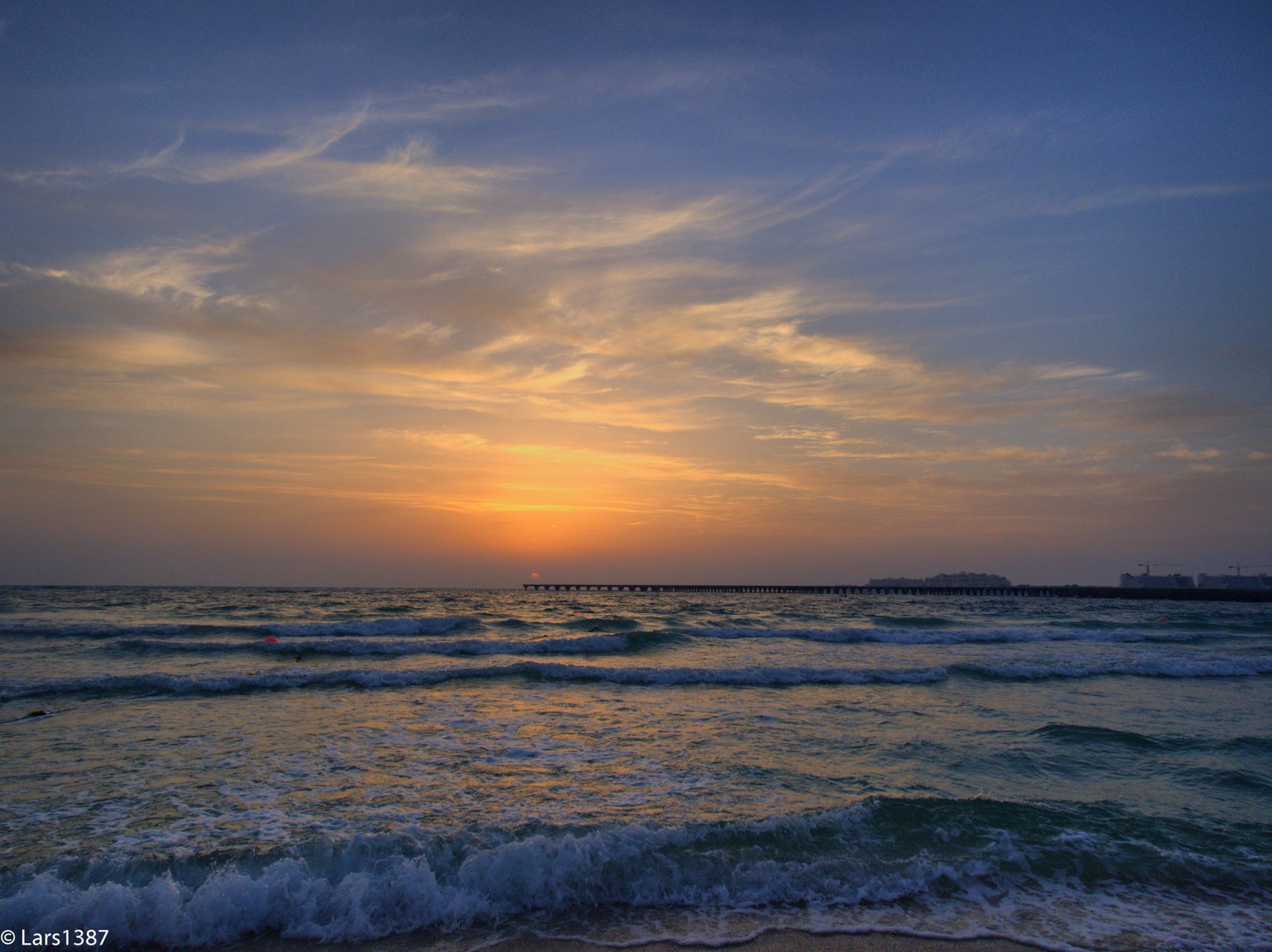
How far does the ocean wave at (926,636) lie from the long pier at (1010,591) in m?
63.7

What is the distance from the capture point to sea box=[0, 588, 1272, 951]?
5.55 metres

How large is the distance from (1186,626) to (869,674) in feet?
98.0

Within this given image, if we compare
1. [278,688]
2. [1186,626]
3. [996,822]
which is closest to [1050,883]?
[996,822]

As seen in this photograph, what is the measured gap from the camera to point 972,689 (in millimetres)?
15680

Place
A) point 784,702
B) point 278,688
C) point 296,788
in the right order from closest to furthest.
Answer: point 296,788
point 784,702
point 278,688

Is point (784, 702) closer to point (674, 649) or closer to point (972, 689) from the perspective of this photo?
point (972, 689)

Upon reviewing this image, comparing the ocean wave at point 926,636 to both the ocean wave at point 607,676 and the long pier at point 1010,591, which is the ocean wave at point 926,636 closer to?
the ocean wave at point 607,676

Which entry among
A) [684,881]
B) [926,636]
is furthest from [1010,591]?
[684,881]

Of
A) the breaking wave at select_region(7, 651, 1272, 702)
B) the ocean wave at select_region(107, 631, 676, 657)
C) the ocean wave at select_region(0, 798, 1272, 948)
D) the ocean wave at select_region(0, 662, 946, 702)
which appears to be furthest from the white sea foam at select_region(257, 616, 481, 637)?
the ocean wave at select_region(0, 798, 1272, 948)

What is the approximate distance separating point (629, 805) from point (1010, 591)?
106 meters

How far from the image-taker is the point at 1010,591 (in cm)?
9750

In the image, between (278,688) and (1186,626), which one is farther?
(1186,626)

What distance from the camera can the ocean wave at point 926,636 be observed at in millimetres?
27609

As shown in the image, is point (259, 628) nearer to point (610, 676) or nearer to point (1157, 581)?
point (610, 676)
